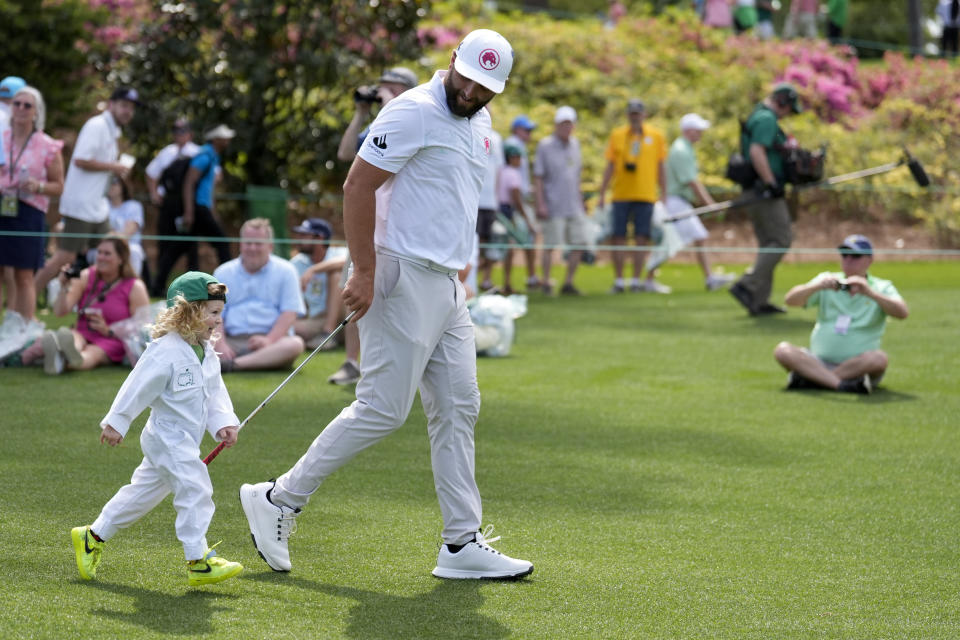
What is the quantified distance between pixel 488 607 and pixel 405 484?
5.73 ft

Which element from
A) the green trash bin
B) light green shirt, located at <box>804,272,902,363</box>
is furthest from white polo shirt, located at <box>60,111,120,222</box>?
light green shirt, located at <box>804,272,902,363</box>

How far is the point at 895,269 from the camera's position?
17.6 meters

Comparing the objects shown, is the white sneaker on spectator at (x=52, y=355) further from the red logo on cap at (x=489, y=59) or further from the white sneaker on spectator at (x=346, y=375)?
the red logo on cap at (x=489, y=59)

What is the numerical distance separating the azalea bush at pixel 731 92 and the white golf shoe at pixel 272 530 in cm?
1489

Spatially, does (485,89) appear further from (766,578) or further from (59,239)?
(59,239)

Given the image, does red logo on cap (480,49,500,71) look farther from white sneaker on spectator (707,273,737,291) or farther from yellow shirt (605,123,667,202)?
white sneaker on spectator (707,273,737,291)

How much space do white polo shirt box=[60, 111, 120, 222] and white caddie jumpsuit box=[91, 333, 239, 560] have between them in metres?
6.41

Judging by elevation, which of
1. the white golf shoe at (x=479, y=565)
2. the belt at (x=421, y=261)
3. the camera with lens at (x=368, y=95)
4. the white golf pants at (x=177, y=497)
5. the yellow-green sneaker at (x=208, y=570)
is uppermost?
the camera with lens at (x=368, y=95)

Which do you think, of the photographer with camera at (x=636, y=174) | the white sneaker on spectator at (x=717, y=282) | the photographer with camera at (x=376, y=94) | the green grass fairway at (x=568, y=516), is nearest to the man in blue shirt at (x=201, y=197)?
the green grass fairway at (x=568, y=516)

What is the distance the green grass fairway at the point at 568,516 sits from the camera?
14.4ft

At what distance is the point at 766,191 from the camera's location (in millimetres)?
12445

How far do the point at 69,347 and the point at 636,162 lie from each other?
7245 mm

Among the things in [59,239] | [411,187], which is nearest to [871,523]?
[411,187]

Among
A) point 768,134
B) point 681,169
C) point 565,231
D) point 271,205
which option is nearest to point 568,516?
point 768,134
